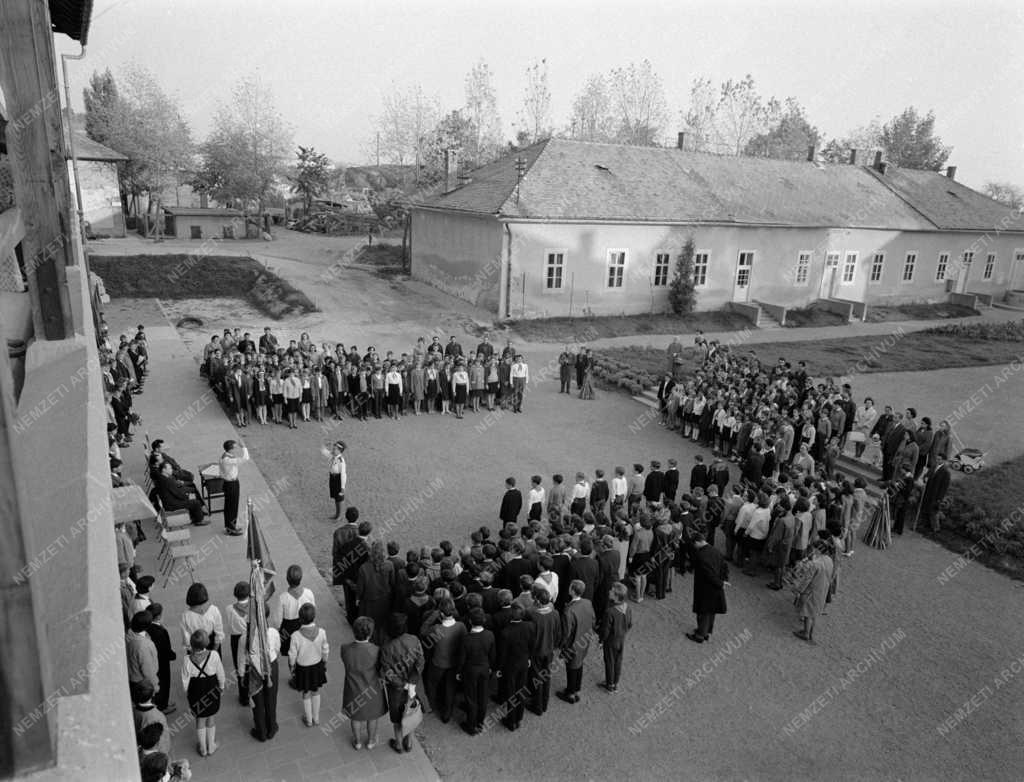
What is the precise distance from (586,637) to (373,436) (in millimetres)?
9846

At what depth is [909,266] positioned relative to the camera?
38.9 meters

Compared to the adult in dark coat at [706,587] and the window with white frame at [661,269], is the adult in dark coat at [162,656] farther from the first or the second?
the window with white frame at [661,269]

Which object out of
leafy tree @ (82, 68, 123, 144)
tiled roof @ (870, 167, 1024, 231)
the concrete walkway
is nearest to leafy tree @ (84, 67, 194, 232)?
leafy tree @ (82, 68, 123, 144)

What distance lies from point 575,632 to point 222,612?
499 centimetres

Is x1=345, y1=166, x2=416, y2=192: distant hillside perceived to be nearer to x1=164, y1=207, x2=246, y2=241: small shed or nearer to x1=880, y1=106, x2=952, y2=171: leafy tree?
x1=164, y1=207, x2=246, y2=241: small shed

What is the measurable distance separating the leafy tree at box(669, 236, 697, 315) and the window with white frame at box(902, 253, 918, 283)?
14971mm

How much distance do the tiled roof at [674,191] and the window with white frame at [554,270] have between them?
58.7 inches

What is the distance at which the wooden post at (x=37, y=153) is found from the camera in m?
3.98

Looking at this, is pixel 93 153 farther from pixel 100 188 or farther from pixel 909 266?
pixel 909 266

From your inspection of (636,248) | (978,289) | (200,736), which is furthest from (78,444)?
(978,289)

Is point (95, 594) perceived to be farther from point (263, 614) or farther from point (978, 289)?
point (978, 289)

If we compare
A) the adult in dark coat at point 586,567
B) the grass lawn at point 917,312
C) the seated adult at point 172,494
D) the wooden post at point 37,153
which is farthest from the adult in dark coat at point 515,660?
the grass lawn at point 917,312

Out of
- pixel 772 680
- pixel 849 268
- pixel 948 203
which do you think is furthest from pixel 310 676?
pixel 948 203

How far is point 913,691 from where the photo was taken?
9.34 m
